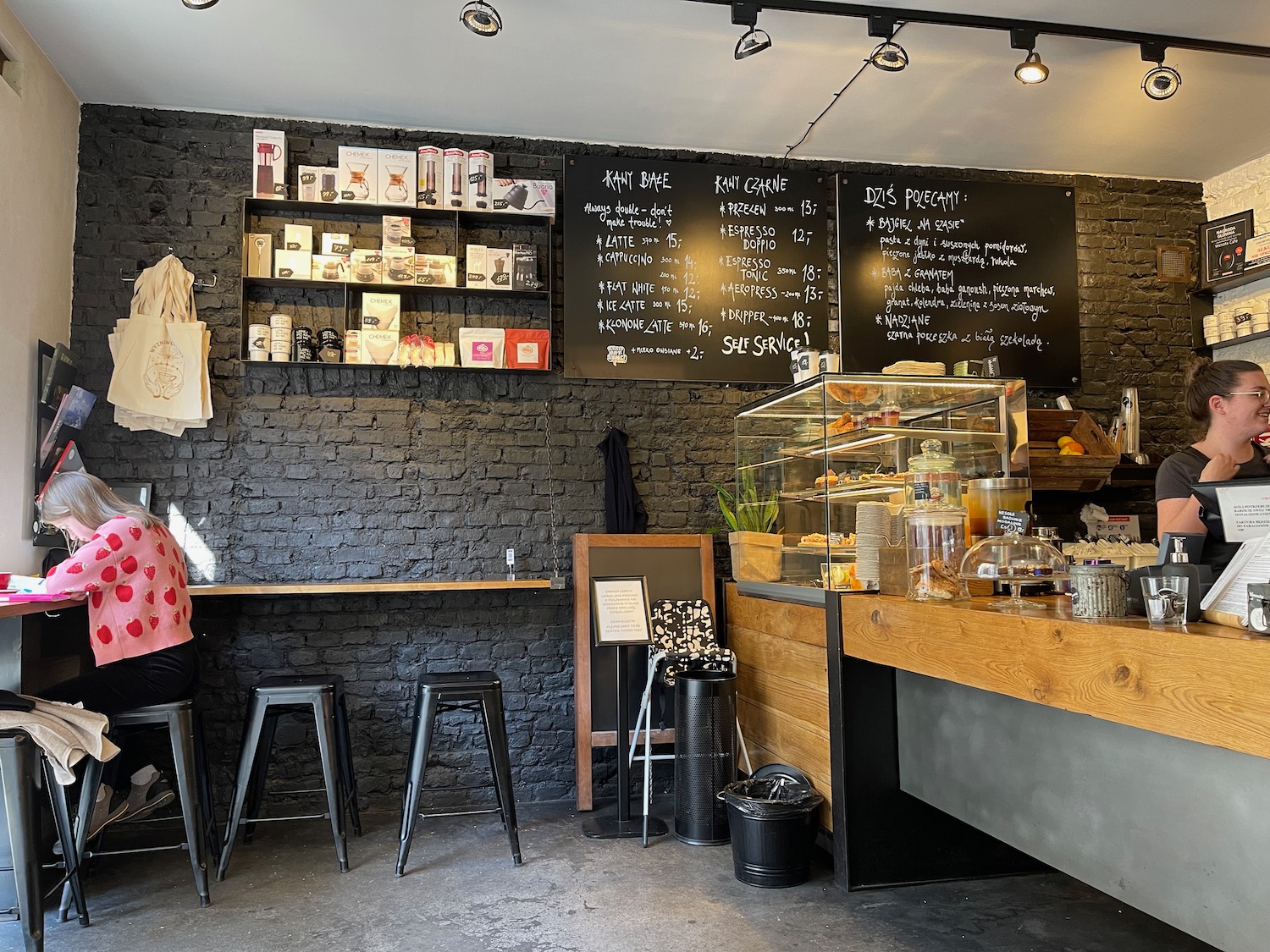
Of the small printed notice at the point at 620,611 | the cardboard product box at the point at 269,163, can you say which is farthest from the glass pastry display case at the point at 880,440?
the cardboard product box at the point at 269,163

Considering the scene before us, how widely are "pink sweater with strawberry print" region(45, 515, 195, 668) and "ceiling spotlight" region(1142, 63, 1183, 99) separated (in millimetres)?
4207

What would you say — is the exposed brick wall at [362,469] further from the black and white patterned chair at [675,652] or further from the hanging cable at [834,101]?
the hanging cable at [834,101]

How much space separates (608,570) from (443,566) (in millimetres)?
776

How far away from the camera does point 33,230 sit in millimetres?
3727

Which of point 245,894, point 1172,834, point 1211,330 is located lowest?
point 245,894

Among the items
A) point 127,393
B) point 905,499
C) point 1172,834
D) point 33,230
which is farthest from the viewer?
point 127,393

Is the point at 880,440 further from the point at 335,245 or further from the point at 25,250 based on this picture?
the point at 25,250

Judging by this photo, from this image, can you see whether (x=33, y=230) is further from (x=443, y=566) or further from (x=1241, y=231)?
(x=1241, y=231)

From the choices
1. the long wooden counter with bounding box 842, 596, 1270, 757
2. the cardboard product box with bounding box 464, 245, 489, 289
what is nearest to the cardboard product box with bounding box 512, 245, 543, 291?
the cardboard product box with bounding box 464, 245, 489, 289

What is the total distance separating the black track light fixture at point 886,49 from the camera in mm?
3459

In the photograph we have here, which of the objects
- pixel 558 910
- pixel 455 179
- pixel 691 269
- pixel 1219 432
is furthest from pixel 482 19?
pixel 558 910

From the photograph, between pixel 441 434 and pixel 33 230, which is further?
pixel 441 434

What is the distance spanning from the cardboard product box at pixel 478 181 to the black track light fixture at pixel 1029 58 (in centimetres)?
234

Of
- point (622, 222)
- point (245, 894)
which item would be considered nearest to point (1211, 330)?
point (622, 222)
